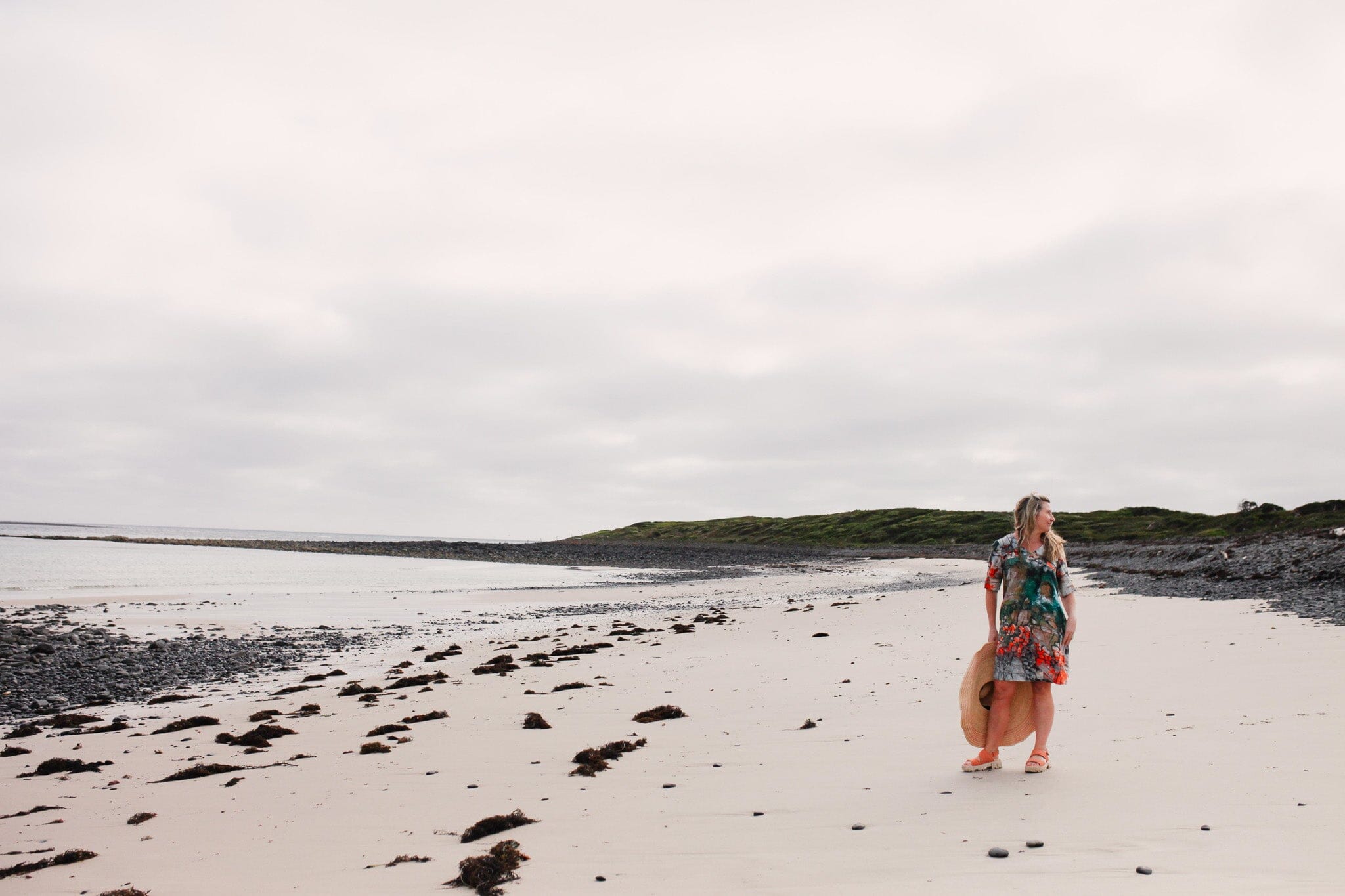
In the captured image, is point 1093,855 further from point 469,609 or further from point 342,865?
point 469,609

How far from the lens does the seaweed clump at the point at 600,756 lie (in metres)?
7.66

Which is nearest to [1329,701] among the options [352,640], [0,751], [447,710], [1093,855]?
[1093,855]

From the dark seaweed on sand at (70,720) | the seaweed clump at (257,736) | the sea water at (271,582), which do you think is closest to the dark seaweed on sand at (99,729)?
the dark seaweed on sand at (70,720)

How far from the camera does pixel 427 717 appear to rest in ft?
35.1

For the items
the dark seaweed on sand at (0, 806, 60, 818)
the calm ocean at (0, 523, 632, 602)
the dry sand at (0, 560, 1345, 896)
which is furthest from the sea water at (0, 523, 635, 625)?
the dark seaweed on sand at (0, 806, 60, 818)

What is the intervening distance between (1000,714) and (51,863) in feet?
23.8

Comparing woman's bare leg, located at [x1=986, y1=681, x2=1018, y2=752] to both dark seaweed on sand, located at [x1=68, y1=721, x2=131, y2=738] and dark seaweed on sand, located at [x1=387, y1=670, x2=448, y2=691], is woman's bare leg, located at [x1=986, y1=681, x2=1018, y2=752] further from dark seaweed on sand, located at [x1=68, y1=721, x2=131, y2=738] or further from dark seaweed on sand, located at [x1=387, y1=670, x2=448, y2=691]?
dark seaweed on sand, located at [x1=68, y1=721, x2=131, y2=738]

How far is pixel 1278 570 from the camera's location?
23812mm

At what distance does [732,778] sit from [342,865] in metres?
3.14

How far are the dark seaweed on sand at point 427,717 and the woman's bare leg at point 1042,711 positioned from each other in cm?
726

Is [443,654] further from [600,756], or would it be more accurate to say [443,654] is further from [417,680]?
[600,756]

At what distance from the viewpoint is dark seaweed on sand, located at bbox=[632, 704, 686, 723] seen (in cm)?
983

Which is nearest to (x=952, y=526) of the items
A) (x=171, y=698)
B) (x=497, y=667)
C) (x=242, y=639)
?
(x=242, y=639)

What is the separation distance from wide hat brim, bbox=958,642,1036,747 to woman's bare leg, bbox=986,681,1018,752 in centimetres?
5
